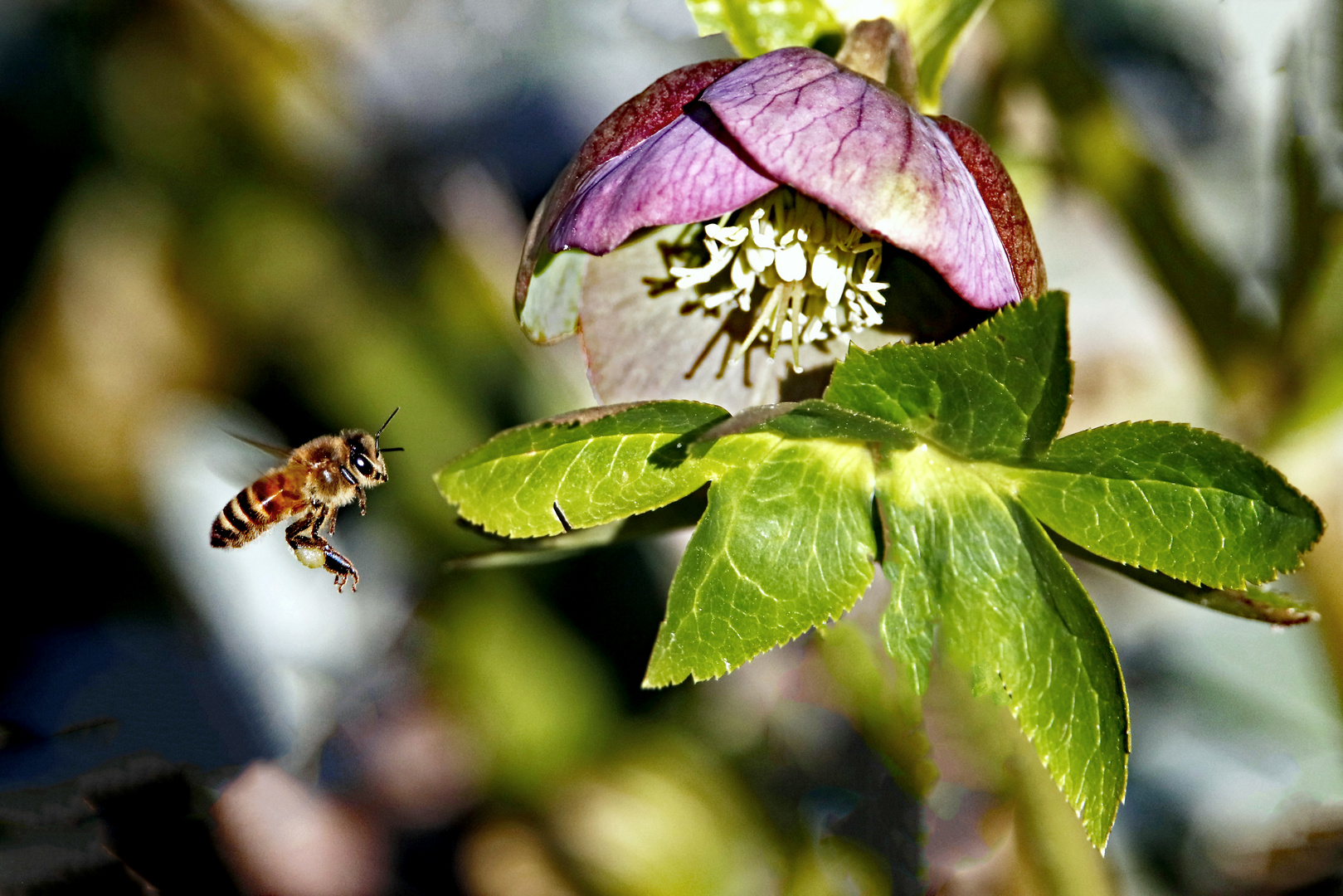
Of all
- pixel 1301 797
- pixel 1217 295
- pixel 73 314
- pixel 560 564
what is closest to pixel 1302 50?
pixel 1217 295

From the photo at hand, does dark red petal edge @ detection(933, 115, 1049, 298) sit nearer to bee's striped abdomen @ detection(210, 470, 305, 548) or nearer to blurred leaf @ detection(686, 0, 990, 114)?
blurred leaf @ detection(686, 0, 990, 114)

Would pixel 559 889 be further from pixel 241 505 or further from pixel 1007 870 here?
pixel 241 505

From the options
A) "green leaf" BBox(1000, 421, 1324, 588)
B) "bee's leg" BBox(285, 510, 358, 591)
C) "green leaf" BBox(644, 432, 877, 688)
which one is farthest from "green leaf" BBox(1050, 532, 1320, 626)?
"bee's leg" BBox(285, 510, 358, 591)

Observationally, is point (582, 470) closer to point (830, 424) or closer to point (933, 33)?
point (830, 424)

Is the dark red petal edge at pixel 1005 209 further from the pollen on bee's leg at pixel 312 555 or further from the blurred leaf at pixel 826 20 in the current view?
the pollen on bee's leg at pixel 312 555

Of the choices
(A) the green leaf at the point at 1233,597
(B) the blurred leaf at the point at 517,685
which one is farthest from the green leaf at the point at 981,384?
(B) the blurred leaf at the point at 517,685

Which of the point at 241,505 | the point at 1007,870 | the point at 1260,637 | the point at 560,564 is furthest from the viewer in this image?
the point at 560,564
